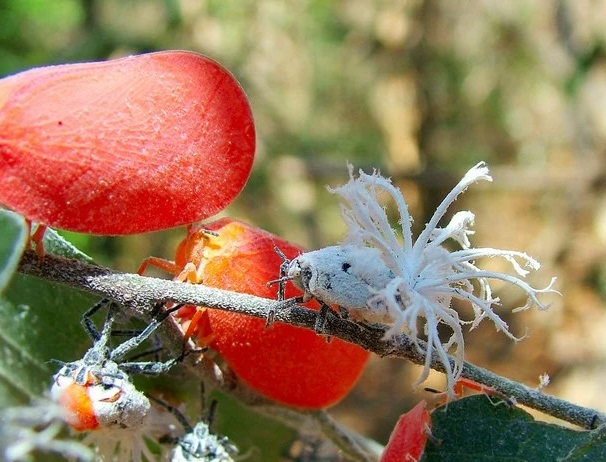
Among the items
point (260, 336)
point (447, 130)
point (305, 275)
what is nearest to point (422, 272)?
point (305, 275)

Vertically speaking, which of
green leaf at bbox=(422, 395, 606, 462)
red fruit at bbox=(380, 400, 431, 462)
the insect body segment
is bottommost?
red fruit at bbox=(380, 400, 431, 462)

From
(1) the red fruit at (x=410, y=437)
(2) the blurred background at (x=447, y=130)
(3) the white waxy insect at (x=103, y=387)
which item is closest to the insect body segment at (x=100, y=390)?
(3) the white waxy insect at (x=103, y=387)

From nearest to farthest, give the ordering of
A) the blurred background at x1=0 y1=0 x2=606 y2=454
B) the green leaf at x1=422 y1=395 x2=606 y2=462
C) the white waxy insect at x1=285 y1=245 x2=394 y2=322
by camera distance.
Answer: the white waxy insect at x1=285 y1=245 x2=394 y2=322
the green leaf at x1=422 y1=395 x2=606 y2=462
the blurred background at x1=0 y1=0 x2=606 y2=454

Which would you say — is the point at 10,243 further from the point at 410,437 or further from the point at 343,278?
the point at 410,437

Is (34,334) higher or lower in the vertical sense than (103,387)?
lower

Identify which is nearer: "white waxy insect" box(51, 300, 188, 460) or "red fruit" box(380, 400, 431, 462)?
"white waxy insect" box(51, 300, 188, 460)

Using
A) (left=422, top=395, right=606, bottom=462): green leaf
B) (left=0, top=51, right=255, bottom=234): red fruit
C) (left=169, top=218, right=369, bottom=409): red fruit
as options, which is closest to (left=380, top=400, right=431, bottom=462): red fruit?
(left=422, top=395, right=606, bottom=462): green leaf

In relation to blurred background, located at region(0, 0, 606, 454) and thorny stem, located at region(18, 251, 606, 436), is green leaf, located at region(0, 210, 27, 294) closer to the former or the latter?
thorny stem, located at region(18, 251, 606, 436)
